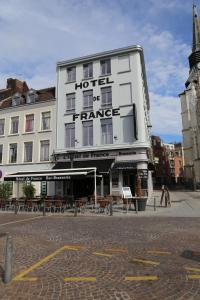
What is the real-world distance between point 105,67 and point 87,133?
6.96 meters

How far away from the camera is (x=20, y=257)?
6.50 meters

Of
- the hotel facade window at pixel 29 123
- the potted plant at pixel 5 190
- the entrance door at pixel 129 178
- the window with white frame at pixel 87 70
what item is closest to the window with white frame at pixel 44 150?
the hotel facade window at pixel 29 123

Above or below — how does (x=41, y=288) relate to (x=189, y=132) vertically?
below

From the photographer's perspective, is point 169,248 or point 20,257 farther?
point 169,248

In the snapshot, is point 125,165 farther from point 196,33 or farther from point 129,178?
point 196,33

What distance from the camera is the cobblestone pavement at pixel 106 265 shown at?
440 centimetres

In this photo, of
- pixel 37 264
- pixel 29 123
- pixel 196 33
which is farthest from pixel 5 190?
pixel 196 33

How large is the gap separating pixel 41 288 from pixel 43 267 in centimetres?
116

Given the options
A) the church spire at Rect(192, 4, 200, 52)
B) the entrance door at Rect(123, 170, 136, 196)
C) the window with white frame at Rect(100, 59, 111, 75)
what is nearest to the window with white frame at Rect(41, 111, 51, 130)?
the window with white frame at Rect(100, 59, 111, 75)

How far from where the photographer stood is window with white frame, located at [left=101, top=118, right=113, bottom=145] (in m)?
23.3

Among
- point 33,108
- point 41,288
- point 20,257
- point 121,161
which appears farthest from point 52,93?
point 41,288

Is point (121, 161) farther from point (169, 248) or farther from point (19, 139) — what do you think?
point (169, 248)

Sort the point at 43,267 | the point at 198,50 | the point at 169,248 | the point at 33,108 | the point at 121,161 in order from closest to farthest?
the point at 43,267 → the point at 169,248 → the point at 121,161 → the point at 33,108 → the point at 198,50

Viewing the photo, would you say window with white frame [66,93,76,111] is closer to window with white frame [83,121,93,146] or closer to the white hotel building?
the white hotel building
